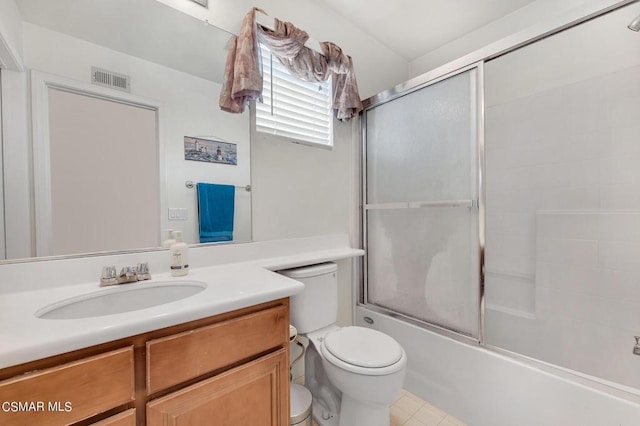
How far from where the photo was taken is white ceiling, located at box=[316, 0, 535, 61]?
1.79 m

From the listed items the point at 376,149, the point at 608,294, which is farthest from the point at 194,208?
the point at 608,294

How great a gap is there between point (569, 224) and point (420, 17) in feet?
5.57

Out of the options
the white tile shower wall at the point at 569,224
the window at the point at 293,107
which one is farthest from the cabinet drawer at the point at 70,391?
the white tile shower wall at the point at 569,224

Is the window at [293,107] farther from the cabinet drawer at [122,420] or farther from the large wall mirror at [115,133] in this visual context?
the cabinet drawer at [122,420]

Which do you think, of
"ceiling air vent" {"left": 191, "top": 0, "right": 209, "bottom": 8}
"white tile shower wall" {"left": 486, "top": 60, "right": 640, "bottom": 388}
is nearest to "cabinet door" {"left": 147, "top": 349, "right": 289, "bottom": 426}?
"white tile shower wall" {"left": 486, "top": 60, "right": 640, "bottom": 388}

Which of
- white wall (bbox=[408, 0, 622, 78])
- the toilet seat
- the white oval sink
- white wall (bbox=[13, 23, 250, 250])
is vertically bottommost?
the toilet seat

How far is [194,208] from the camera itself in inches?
52.8

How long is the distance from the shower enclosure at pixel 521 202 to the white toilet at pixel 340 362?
0.57m

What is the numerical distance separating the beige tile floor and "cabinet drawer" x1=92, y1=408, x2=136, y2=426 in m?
1.11

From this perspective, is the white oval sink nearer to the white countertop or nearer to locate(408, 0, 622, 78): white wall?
the white countertop

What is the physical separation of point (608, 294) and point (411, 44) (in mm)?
2169

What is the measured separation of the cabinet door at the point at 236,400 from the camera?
0.75m

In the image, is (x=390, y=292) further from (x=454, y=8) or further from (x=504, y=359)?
(x=454, y=8)

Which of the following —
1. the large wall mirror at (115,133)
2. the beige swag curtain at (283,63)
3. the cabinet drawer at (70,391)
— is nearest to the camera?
the cabinet drawer at (70,391)
